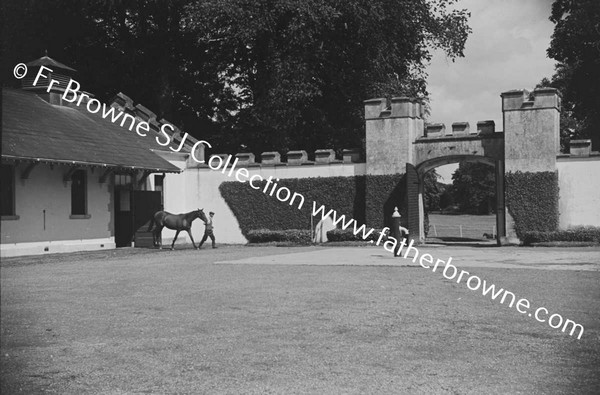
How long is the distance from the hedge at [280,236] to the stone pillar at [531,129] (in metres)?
8.09

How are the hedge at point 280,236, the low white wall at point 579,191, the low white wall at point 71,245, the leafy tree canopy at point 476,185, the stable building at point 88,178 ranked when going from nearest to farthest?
the stable building at point 88,178
the low white wall at point 71,245
the low white wall at point 579,191
the hedge at point 280,236
the leafy tree canopy at point 476,185

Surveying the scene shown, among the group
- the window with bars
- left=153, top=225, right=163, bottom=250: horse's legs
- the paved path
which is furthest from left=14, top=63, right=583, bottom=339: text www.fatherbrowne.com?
the window with bars

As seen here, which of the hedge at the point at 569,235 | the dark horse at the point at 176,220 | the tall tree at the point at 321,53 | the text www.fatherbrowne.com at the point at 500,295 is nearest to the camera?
the text www.fatherbrowne.com at the point at 500,295

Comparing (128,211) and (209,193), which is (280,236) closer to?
(209,193)

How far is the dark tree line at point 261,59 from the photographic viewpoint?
100.0ft

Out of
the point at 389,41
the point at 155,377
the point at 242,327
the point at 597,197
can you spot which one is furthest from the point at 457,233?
the point at 155,377

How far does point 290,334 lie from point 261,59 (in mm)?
29137

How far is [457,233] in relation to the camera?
37875 millimetres

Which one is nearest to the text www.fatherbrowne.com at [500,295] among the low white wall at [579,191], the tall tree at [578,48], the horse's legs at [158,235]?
the tall tree at [578,48]

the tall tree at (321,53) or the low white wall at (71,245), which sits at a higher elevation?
the tall tree at (321,53)

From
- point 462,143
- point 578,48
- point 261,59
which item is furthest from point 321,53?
point 578,48

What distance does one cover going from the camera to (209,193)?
2950cm

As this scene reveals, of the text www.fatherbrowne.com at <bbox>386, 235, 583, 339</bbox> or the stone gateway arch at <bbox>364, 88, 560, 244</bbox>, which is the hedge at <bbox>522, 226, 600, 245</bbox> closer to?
the stone gateway arch at <bbox>364, 88, 560, 244</bbox>

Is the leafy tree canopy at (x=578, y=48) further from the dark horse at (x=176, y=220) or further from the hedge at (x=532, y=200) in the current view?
the dark horse at (x=176, y=220)
